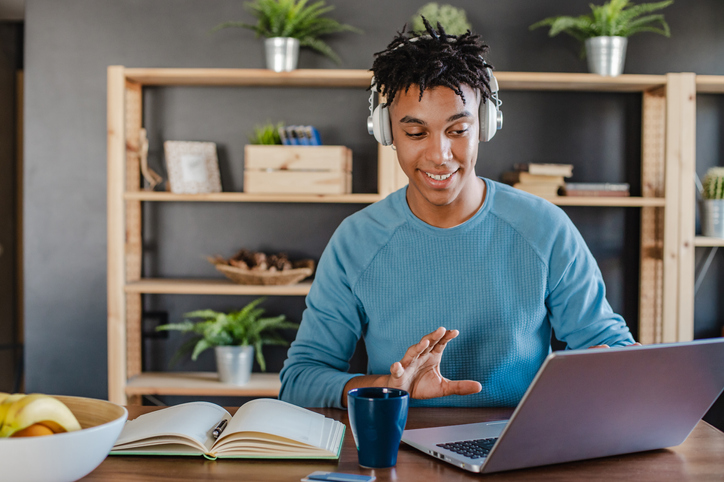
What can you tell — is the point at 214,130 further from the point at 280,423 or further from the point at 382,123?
the point at 280,423

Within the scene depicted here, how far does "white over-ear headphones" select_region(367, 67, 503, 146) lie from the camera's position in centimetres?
134

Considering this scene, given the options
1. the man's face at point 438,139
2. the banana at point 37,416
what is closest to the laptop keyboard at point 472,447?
the banana at point 37,416

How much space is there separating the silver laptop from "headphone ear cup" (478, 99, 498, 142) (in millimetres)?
718

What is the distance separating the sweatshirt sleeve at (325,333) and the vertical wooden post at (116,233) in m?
1.36

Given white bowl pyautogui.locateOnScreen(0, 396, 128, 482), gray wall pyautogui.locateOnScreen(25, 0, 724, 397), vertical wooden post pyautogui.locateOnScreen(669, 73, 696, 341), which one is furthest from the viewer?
gray wall pyautogui.locateOnScreen(25, 0, 724, 397)

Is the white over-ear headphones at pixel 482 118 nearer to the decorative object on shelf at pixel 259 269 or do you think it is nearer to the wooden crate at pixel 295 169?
the wooden crate at pixel 295 169

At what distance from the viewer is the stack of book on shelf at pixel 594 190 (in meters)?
2.50

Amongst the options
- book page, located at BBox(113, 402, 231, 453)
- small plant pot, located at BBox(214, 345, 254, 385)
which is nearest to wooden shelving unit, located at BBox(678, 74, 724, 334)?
small plant pot, located at BBox(214, 345, 254, 385)

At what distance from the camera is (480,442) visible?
0.83 m

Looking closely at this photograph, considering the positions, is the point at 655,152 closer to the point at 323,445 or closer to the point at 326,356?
the point at 326,356

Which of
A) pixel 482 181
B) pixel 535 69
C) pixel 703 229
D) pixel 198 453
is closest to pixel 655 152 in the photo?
pixel 703 229

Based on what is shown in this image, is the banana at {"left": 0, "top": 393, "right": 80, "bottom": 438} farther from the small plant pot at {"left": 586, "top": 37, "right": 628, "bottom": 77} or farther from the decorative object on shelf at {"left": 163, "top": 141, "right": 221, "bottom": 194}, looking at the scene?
the small plant pot at {"left": 586, "top": 37, "right": 628, "bottom": 77}

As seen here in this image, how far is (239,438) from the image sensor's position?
0.80 metres

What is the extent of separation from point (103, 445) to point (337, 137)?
2.19 meters
